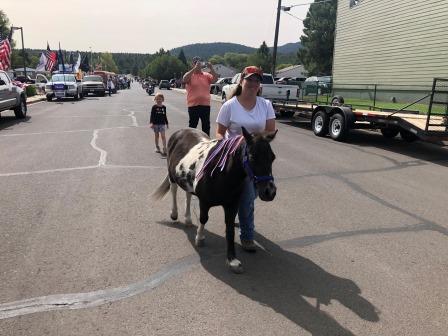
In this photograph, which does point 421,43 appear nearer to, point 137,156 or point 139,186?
point 137,156

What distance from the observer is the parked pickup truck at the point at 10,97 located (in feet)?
51.2

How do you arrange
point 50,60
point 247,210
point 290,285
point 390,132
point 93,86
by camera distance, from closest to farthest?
point 290,285 → point 247,210 → point 390,132 → point 93,86 → point 50,60

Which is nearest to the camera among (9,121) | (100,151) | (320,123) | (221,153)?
(221,153)

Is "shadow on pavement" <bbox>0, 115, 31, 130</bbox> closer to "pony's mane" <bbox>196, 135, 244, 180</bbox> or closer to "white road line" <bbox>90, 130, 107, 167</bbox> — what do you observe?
"white road line" <bbox>90, 130, 107, 167</bbox>

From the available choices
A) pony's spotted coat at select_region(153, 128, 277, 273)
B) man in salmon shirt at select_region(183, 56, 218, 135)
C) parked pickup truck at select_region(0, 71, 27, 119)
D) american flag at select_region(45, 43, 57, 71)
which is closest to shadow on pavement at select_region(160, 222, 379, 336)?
pony's spotted coat at select_region(153, 128, 277, 273)

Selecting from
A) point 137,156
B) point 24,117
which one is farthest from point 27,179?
point 24,117

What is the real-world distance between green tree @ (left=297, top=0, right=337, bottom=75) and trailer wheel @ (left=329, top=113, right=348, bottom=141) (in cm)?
6374

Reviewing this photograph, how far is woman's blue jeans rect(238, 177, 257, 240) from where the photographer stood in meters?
4.32

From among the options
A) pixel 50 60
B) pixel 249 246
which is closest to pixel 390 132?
pixel 249 246

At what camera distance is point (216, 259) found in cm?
439

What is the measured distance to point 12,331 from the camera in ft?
10.1

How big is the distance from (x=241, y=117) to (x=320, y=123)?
10.4 meters

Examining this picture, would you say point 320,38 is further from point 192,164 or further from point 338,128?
point 192,164

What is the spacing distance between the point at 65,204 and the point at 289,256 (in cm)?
323
